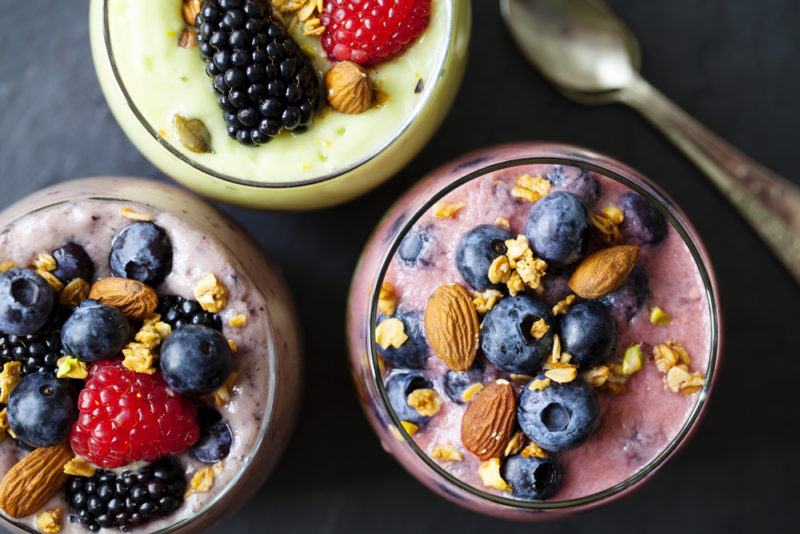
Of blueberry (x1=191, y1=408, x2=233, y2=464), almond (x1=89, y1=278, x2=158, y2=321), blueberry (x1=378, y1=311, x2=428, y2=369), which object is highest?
almond (x1=89, y1=278, x2=158, y2=321)

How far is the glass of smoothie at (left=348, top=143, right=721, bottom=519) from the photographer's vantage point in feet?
3.80

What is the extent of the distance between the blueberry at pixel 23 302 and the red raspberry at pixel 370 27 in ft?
1.99

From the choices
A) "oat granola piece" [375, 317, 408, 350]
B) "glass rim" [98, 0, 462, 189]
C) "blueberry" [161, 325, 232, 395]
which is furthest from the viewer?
"glass rim" [98, 0, 462, 189]

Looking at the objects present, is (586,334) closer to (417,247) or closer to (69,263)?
(417,247)

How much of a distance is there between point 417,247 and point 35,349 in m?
0.62

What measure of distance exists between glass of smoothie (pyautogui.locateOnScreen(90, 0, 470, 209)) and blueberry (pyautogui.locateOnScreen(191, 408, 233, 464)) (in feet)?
1.32

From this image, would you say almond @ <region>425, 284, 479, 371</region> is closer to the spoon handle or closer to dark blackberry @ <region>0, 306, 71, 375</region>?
dark blackberry @ <region>0, 306, 71, 375</region>

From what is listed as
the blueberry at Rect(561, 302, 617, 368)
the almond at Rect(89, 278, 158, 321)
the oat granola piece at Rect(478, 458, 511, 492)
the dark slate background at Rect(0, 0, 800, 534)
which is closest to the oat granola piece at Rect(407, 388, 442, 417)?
the oat granola piece at Rect(478, 458, 511, 492)

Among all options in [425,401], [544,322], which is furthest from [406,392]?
[544,322]

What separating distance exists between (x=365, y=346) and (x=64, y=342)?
48 cm

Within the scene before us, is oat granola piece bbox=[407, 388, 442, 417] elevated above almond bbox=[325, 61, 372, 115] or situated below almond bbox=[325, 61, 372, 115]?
below

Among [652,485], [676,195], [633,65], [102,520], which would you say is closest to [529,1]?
[633,65]

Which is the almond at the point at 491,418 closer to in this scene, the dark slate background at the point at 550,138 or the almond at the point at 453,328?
the almond at the point at 453,328

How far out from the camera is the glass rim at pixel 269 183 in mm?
1322
